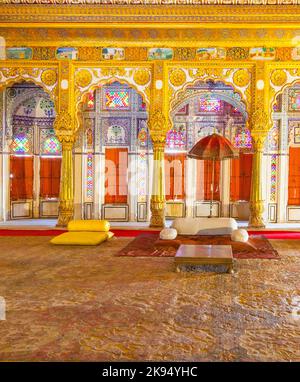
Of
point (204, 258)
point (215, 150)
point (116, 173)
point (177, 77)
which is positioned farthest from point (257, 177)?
point (204, 258)

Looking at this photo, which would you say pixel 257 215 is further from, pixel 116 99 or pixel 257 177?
pixel 116 99

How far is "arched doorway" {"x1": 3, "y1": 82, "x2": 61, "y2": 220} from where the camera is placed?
44.4 feet

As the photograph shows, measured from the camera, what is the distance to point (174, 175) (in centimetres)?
1396

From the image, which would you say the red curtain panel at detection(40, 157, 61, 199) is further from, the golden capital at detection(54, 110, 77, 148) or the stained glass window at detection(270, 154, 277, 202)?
the stained glass window at detection(270, 154, 277, 202)

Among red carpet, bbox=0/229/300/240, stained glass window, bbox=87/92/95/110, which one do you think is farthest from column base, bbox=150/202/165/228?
stained glass window, bbox=87/92/95/110

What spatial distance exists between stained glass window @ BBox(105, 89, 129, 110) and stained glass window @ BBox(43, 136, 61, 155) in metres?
1.95

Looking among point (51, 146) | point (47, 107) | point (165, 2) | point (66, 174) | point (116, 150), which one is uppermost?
point (165, 2)

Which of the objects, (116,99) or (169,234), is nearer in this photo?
(169,234)

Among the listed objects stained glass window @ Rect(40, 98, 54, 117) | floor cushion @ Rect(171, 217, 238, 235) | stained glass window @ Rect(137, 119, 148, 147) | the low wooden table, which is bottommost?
the low wooden table

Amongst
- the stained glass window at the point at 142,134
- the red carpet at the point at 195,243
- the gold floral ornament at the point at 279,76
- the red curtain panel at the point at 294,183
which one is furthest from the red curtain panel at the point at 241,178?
the red carpet at the point at 195,243

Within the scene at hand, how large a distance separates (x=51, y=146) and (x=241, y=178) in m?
5.77

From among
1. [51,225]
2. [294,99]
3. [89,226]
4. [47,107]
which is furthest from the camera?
[47,107]

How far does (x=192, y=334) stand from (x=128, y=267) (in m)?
3.05

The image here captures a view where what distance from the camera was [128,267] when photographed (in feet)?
23.0
